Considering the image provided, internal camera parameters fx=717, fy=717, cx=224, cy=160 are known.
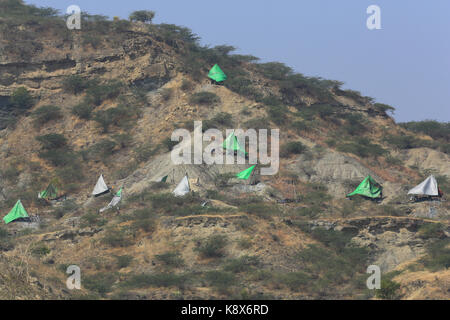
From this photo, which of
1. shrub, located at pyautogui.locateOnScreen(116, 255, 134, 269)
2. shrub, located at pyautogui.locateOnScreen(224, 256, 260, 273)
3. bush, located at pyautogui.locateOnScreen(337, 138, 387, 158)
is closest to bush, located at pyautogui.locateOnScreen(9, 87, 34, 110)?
bush, located at pyautogui.locateOnScreen(337, 138, 387, 158)

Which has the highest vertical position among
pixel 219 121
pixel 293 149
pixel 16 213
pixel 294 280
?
pixel 219 121

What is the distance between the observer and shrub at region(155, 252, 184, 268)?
2595 centimetres

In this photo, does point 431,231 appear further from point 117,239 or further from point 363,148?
point 363,148

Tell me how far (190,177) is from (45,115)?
1204 cm

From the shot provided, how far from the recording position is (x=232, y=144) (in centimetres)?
3716

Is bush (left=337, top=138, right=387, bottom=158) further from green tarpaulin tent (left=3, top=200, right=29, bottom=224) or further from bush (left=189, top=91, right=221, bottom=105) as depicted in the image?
green tarpaulin tent (left=3, top=200, right=29, bottom=224)

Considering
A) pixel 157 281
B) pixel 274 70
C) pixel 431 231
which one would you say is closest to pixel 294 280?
pixel 157 281

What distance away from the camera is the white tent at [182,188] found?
105ft

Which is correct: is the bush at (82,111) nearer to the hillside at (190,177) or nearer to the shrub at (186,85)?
the hillside at (190,177)

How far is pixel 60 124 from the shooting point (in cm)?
4156

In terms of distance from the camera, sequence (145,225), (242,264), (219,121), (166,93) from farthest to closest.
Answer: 1. (166,93)
2. (219,121)
3. (145,225)
4. (242,264)

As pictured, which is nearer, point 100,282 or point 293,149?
point 100,282

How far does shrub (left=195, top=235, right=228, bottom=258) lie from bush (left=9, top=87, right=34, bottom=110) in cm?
1960
